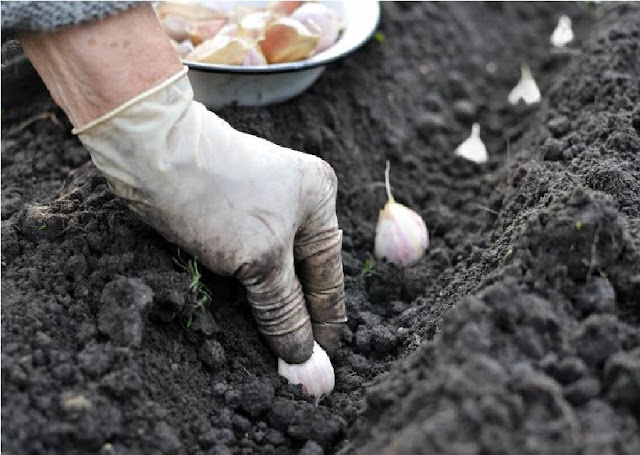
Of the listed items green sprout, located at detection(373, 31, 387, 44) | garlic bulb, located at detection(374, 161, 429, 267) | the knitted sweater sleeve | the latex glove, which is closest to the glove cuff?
the latex glove

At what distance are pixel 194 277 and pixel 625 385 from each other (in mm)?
933

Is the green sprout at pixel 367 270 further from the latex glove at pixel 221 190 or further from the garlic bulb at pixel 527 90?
the garlic bulb at pixel 527 90

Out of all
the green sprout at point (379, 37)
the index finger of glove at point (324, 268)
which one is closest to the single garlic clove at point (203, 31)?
the green sprout at point (379, 37)

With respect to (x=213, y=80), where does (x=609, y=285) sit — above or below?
below

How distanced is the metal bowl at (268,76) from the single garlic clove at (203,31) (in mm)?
190

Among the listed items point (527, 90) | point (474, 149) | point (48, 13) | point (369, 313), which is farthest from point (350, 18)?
point (48, 13)

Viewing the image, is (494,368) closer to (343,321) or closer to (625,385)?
(625,385)

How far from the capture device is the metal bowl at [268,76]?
7.55 ft

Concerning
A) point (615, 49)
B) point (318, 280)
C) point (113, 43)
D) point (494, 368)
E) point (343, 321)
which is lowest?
point (615, 49)

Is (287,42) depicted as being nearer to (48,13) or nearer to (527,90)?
(48,13)

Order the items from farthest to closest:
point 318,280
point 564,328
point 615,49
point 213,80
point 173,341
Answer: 1. point 615,49
2. point 213,80
3. point 318,280
4. point 173,341
5. point 564,328

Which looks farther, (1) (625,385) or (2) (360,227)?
(2) (360,227)

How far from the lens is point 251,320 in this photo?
6.47 feet

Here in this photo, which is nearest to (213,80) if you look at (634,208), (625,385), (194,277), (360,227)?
(360,227)
